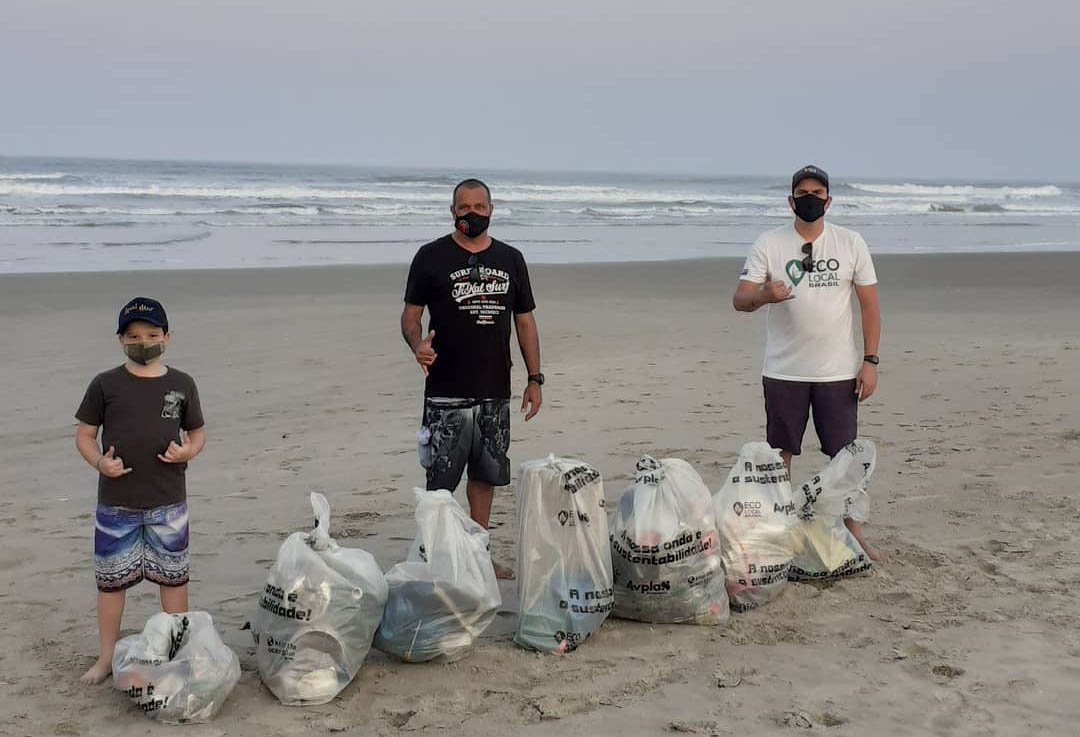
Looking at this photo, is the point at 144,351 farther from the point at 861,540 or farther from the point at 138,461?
the point at 861,540

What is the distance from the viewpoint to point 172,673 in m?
3.34

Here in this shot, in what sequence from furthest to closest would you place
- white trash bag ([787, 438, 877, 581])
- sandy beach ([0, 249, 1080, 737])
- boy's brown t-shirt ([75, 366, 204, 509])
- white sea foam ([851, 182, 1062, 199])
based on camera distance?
white sea foam ([851, 182, 1062, 199])
white trash bag ([787, 438, 877, 581])
boy's brown t-shirt ([75, 366, 204, 509])
sandy beach ([0, 249, 1080, 737])

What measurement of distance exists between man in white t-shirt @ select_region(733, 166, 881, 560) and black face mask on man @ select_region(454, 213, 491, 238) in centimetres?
105

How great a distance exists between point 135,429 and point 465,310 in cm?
135

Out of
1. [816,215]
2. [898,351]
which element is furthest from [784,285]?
[898,351]

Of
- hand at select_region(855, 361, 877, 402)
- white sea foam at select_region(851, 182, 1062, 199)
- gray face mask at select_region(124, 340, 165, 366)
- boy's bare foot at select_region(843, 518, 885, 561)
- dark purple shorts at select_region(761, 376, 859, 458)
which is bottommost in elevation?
boy's bare foot at select_region(843, 518, 885, 561)

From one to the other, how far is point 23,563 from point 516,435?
3157 mm

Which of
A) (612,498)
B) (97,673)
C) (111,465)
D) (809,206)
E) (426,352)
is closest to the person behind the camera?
(111,465)

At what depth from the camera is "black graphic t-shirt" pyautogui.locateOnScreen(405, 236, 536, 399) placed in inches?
173

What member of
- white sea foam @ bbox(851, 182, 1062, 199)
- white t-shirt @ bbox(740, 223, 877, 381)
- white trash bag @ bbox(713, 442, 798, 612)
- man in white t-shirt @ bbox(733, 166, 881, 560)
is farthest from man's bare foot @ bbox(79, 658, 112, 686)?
white sea foam @ bbox(851, 182, 1062, 199)

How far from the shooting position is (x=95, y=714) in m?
3.38

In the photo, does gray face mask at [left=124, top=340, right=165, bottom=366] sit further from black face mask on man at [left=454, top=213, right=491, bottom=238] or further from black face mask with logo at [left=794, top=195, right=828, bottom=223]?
black face mask with logo at [left=794, top=195, right=828, bottom=223]

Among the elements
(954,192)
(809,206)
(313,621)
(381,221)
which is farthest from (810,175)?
(954,192)

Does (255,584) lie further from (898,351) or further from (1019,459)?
(898,351)
